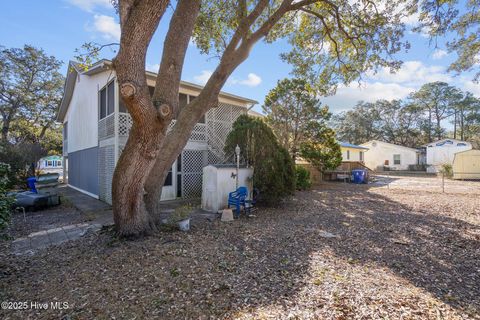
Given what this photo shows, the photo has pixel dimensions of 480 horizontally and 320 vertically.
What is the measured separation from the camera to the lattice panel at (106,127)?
8.62m

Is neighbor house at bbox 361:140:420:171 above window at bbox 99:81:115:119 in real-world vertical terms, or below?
below

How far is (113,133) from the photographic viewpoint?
8531 millimetres

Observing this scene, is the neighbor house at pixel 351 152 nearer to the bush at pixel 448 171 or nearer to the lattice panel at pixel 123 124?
the bush at pixel 448 171

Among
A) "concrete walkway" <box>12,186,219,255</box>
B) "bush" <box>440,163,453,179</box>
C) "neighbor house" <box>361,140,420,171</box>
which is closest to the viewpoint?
"concrete walkway" <box>12,186,219,255</box>

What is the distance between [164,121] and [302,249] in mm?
3517

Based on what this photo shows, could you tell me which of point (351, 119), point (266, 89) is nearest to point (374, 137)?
point (351, 119)

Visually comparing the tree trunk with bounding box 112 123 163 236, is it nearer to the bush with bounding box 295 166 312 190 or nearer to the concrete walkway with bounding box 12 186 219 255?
the concrete walkway with bounding box 12 186 219 255

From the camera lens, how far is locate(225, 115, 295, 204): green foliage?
793 cm

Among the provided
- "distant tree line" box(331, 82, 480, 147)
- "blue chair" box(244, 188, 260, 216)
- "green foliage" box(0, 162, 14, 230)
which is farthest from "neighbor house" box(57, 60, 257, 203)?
"distant tree line" box(331, 82, 480, 147)

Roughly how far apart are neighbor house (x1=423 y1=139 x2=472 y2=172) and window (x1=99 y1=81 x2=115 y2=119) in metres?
30.1

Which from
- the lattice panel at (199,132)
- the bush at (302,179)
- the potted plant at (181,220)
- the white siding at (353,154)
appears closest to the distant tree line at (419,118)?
the white siding at (353,154)

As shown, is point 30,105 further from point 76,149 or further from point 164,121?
point 164,121

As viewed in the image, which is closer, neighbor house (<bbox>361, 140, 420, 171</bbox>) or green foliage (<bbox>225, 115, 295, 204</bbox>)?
green foliage (<bbox>225, 115, 295, 204</bbox>)

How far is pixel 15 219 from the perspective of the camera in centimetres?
720
